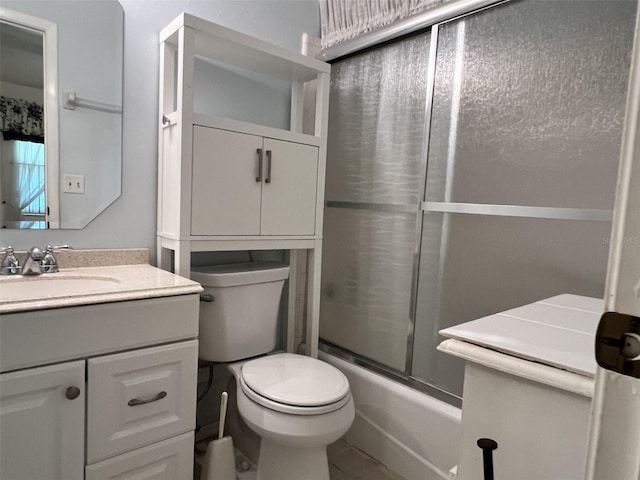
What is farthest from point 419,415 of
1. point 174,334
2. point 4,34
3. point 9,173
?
point 4,34

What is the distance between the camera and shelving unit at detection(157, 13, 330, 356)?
1.41 metres

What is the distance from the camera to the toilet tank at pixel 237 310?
1533 mm

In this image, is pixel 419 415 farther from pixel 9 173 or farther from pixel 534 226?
pixel 9 173

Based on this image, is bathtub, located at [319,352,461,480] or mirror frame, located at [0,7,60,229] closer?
mirror frame, located at [0,7,60,229]

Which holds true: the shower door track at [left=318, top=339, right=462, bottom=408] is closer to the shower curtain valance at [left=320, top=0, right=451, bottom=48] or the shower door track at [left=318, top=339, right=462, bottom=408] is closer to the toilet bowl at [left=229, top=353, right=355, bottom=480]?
the toilet bowl at [left=229, top=353, right=355, bottom=480]

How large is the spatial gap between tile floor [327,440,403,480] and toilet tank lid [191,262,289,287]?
83 cm

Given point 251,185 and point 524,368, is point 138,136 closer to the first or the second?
point 251,185

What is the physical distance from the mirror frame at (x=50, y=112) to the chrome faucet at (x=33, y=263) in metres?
0.11

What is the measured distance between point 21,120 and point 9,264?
48 cm

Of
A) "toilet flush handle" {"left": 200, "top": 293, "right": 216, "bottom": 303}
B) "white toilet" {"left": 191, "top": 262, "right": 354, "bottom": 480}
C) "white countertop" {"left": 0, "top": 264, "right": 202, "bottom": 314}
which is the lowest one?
"white toilet" {"left": 191, "top": 262, "right": 354, "bottom": 480}

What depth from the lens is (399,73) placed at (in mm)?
1779

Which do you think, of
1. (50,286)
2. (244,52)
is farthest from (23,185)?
(244,52)

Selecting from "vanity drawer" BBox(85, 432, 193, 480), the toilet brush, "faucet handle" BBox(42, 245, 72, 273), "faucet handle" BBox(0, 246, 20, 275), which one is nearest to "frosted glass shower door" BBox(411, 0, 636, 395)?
the toilet brush

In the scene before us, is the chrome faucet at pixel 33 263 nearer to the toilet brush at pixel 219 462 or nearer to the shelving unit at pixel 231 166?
the shelving unit at pixel 231 166
